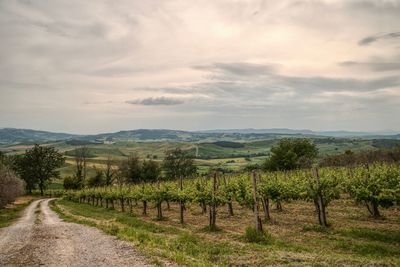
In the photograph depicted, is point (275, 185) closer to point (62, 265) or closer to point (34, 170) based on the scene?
point (62, 265)

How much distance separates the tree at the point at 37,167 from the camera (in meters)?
111

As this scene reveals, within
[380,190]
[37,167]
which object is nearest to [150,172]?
[37,167]

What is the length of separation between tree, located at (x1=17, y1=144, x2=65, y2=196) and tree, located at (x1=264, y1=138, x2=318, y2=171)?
A: 228 ft

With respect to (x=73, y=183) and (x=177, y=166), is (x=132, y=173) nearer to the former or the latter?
(x=177, y=166)

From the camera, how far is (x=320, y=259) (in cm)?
1352

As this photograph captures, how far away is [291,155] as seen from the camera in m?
96.6

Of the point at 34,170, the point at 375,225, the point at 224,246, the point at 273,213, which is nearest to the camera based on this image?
the point at 224,246

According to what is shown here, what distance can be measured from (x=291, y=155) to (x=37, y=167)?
79352mm

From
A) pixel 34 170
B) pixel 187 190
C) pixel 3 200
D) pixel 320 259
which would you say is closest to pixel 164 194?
pixel 187 190

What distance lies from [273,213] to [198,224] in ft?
23.3

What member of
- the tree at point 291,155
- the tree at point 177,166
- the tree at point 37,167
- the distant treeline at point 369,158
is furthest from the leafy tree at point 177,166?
the distant treeline at point 369,158

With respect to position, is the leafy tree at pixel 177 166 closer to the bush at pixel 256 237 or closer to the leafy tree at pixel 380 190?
the leafy tree at pixel 380 190

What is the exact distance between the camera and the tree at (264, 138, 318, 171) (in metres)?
94.2

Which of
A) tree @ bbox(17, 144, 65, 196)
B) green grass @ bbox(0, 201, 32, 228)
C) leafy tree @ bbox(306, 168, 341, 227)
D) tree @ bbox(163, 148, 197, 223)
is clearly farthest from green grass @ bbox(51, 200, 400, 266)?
tree @ bbox(17, 144, 65, 196)
